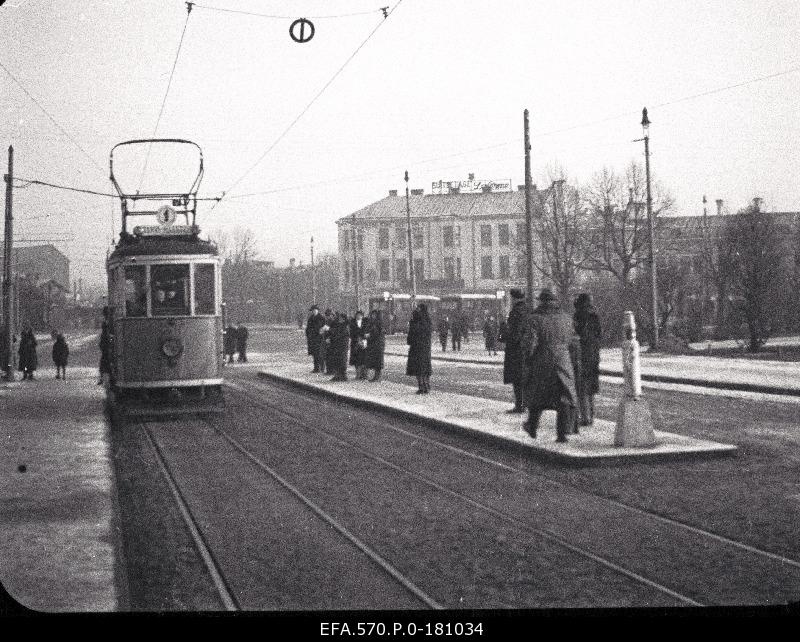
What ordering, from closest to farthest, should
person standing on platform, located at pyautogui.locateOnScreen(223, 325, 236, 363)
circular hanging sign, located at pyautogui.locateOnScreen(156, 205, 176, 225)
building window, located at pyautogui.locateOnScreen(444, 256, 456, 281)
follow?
circular hanging sign, located at pyautogui.locateOnScreen(156, 205, 176, 225), person standing on platform, located at pyautogui.locateOnScreen(223, 325, 236, 363), building window, located at pyautogui.locateOnScreen(444, 256, 456, 281)

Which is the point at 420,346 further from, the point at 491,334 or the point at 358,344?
the point at 491,334

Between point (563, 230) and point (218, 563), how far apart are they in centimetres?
4461

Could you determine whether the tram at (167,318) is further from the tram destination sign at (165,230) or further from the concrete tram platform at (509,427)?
the concrete tram platform at (509,427)

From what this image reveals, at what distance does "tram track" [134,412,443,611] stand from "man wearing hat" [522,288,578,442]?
9.92 ft

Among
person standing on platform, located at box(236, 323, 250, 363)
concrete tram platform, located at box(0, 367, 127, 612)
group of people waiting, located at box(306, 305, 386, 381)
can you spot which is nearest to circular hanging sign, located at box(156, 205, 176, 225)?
concrete tram platform, located at box(0, 367, 127, 612)

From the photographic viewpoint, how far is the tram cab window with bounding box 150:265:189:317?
16219 mm

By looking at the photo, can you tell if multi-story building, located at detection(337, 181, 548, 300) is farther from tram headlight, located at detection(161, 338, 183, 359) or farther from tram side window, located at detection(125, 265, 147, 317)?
tram headlight, located at detection(161, 338, 183, 359)

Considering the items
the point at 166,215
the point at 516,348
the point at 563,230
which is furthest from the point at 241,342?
the point at 516,348

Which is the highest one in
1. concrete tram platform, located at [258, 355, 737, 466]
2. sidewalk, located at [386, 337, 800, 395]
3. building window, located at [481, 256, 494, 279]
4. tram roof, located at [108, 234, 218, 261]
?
building window, located at [481, 256, 494, 279]

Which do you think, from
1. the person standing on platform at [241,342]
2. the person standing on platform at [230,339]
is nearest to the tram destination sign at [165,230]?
the person standing on platform at [230,339]

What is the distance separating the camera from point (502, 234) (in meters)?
84.9

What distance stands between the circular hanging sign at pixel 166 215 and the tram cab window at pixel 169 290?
931mm

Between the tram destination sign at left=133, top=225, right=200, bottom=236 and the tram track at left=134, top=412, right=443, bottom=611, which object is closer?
the tram track at left=134, top=412, right=443, bottom=611

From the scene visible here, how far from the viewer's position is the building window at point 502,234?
278 feet
